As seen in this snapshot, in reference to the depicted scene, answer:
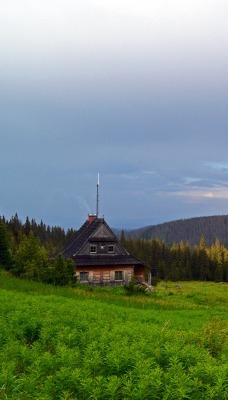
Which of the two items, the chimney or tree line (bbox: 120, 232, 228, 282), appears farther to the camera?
tree line (bbox: 120, 232, 228, 282)

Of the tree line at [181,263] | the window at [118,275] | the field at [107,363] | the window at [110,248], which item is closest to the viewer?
the field at [107,363]

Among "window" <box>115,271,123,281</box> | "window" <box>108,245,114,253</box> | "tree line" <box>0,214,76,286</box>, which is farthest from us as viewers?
A: "window" <box>108,245,114,253</box>

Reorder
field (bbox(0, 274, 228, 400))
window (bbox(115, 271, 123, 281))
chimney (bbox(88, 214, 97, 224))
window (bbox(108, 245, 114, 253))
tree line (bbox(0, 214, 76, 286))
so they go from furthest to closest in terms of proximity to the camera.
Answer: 1. chimney (bbox(88, 214, 97, 224))
2. window (bbox(108, 245, 114, 253))
3. window (bbox(115, 271, 123, 281))
4. tree line (bbox(0, 214, 76, 286))
5. field (bbox(0, 274, 228, 400))

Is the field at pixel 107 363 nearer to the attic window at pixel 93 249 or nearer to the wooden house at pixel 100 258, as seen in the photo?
the wooden house at pixel 100 258

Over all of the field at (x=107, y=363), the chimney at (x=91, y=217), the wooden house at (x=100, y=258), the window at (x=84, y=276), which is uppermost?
the chimney at (x=91, y=217)

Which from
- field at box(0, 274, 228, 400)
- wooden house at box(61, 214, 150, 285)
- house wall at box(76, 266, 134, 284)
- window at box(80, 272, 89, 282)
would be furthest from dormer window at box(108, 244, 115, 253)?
field at box(0, 274, 228, 400)

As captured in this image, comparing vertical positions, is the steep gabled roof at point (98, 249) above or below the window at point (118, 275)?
above

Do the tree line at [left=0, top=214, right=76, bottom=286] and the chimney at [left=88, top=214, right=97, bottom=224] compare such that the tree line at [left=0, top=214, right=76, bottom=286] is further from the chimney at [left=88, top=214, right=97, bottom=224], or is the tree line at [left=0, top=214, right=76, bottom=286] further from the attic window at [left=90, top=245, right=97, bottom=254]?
the chimney at [left=88, top=214, right=97, bottom=224]

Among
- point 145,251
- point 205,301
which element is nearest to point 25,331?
point 205,301

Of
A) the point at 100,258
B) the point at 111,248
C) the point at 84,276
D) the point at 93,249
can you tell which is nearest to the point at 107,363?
the point at 84,276

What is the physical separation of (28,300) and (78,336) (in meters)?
7.07

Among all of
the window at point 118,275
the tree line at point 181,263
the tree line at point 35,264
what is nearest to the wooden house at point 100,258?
the window at point 118,275

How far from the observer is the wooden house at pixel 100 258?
42.3 m

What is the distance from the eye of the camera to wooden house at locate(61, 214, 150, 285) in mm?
42281
